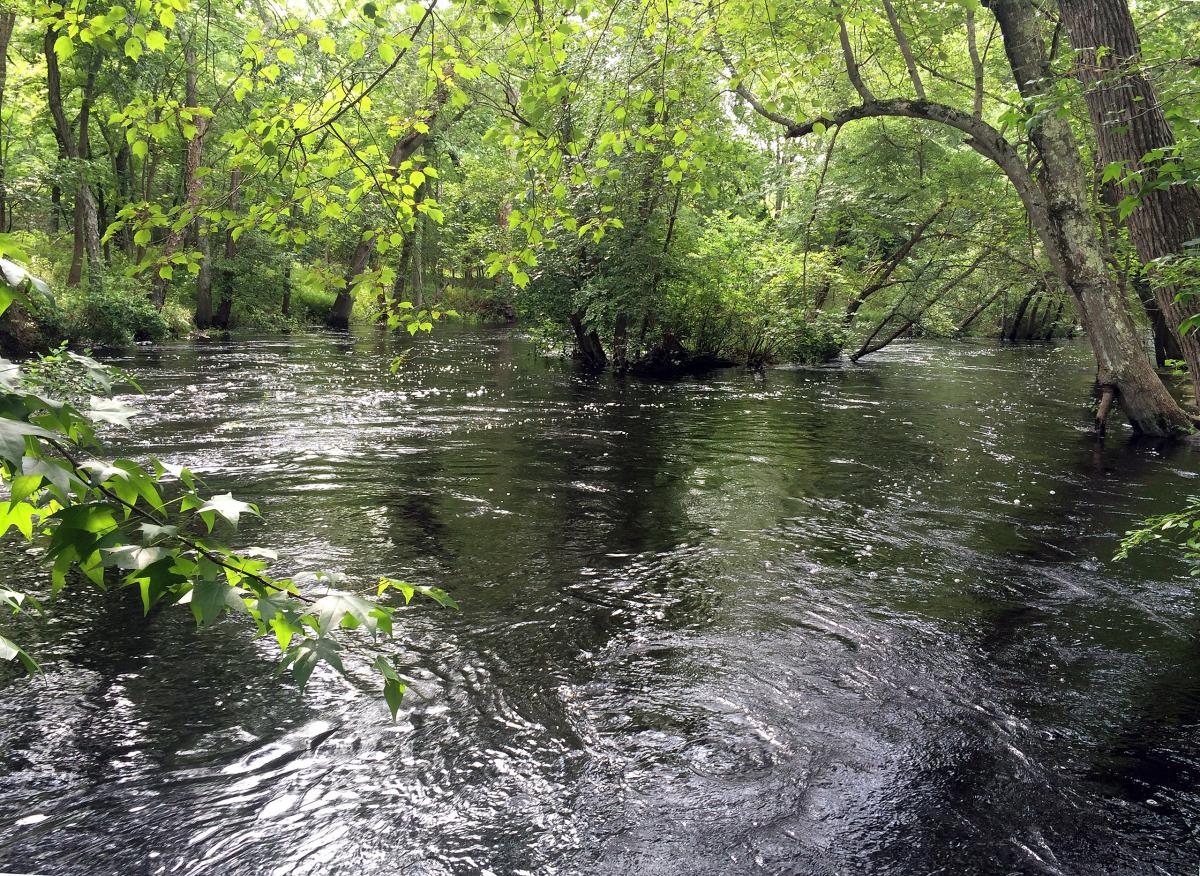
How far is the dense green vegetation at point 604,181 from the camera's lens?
9.84 feet

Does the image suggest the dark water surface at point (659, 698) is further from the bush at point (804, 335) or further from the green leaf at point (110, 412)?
the bush at point (804, 335)

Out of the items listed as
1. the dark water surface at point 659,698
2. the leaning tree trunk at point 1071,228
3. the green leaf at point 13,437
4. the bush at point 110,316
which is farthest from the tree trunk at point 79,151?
the green leaf at point 13,437

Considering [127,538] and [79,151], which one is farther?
[79,151]

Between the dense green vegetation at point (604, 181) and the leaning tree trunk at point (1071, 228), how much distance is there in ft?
0.12

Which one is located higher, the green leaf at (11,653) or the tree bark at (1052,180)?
the tree bark at (1052,180)

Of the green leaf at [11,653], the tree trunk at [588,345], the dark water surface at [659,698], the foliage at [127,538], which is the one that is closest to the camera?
the foliage at [127,538]

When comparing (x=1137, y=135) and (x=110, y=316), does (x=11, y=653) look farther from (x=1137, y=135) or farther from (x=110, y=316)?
(x=110, y=316)

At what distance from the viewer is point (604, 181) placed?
5.09m

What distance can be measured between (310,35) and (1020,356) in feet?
97.0

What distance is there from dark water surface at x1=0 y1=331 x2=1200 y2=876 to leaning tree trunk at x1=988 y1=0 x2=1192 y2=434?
7.03 feet

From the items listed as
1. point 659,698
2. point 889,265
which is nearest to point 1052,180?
point 889,265

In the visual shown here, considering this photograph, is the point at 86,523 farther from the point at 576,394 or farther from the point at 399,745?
the point at 576,394

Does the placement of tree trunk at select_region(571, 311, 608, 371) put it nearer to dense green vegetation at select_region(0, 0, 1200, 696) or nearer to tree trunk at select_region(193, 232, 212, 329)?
dense green vegetation at select_region(0, 0, 1200, 696)

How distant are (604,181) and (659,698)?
3261 mm
